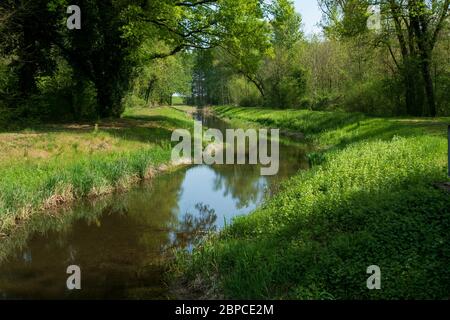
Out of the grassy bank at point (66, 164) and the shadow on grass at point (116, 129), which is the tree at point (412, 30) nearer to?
the shadow on grass at point (116, 129)

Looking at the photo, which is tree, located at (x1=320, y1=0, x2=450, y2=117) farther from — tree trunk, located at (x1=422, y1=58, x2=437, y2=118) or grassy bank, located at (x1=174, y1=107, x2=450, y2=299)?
grassy bank, located at (x1=174, y1=107, x2=450, y2=299)

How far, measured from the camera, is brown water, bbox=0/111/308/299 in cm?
841

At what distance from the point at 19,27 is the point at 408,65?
78.1 ft

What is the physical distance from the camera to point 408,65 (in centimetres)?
2914

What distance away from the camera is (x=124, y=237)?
11336mm

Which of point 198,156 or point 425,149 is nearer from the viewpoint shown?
point 425,149

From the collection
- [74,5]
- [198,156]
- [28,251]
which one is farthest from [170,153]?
[28,251]

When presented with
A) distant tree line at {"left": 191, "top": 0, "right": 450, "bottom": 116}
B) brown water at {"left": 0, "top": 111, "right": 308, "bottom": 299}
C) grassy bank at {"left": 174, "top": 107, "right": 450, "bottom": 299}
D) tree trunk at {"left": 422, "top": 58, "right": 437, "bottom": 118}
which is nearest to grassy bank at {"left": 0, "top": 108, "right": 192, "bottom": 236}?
brown water at {"left": 0, "top": 111, "right": 308, "bottom": 299}

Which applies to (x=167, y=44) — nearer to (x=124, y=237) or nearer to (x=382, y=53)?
(x=382, y=53)

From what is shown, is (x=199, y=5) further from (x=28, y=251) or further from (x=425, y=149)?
(x=28, y=251)

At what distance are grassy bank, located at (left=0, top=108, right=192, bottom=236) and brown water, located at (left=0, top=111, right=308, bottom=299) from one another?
53cm

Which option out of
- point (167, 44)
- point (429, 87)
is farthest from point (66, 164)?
point (429, 87)

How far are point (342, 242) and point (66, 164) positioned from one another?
1117 cm
